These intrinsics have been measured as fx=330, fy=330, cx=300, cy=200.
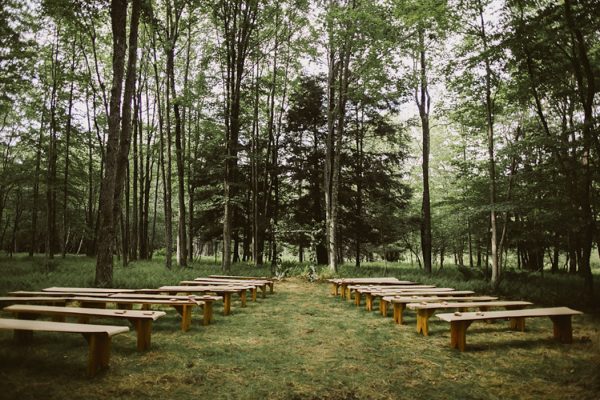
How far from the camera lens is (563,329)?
560 cm

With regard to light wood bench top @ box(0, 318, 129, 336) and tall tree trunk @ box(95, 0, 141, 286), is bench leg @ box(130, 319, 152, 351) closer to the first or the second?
light wood bench top @ box(0, 318, 129, 336)

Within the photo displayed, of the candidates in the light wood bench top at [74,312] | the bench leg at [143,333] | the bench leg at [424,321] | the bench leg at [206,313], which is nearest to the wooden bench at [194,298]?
the bench leg at [206,313]

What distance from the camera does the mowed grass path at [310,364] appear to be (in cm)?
345

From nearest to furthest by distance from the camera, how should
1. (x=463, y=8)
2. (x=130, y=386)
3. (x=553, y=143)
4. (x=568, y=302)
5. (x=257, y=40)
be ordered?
(x=130, y=386), (x=553, y=143), (x=568, y=302), (x=463, y=8), (x=257, y=40)

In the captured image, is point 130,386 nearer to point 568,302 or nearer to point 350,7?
point 568,302

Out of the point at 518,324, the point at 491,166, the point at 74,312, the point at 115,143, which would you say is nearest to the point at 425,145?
the point at 491,166

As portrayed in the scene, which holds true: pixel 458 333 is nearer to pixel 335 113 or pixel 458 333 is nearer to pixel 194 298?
pixel 194 298

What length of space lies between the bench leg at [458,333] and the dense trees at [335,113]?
18.3 feet

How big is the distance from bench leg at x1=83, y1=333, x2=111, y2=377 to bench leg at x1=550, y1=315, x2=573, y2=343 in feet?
22.4

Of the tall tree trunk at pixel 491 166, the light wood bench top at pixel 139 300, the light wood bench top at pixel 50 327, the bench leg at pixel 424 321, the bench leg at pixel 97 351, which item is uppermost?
the tall tree trunk at pixel 491 166

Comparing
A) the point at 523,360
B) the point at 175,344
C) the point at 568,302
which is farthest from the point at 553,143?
the point at 175,344

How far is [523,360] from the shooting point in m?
4.63

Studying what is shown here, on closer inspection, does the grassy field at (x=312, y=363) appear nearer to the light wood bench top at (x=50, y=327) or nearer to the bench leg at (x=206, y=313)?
the bench leg at (x=206, y=313)

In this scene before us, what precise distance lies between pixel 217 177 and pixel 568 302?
16.7 metres
